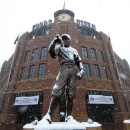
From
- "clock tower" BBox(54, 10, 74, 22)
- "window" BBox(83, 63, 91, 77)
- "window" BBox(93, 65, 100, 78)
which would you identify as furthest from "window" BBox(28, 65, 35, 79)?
"window" BBox(93, 65, 100, 78)

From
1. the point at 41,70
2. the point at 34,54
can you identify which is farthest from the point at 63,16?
the point at 41,70

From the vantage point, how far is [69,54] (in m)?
3.62

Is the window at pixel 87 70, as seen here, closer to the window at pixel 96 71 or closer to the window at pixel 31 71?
the window at pixel 96 71

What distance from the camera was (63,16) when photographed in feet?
70.3

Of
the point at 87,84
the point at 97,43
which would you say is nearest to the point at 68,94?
the point at 87,84

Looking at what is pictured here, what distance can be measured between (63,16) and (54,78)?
10.8 meters

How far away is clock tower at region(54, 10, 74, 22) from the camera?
20938mm

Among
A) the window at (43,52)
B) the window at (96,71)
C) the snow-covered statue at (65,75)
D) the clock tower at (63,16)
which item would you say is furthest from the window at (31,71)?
the snow-covered statue at (65,75)

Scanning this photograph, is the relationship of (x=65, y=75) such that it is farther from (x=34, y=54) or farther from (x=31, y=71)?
(x=34, y=54)

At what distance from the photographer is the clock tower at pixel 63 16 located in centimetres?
2094

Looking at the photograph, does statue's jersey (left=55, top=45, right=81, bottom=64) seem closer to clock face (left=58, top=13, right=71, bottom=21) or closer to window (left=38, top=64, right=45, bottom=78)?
window (left=38, top=64, right=45, bottom=78)

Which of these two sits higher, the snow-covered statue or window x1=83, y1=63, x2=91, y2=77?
window x1=83, y1=63, x2=91, y2=77

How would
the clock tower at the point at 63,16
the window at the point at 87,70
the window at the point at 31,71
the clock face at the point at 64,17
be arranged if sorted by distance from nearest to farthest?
the window at the point at 87,70 → the window at the point at 31,71 → the clock tower at the point at 63,16 → the clock face at the point at 64,17

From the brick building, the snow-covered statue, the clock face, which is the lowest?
the snow-covered statue
